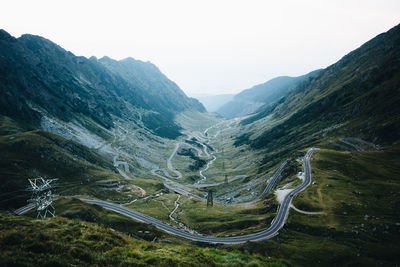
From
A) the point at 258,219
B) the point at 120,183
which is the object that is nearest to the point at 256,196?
the point at 258,219

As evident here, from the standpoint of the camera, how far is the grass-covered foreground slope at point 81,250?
2095cm

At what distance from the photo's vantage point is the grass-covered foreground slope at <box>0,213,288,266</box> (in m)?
20.9

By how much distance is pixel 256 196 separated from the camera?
146 metres

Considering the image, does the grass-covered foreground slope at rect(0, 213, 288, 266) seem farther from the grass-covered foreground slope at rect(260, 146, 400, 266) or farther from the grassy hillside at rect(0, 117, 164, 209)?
the grassy hillside at rect(0, 117, 164, 209)

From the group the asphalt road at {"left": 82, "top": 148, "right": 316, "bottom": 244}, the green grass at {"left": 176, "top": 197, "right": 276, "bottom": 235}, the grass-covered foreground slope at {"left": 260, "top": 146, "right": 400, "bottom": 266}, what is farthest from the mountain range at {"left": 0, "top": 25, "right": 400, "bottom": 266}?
the asphalt road at {"left": 82, "top": 148, "right": 316, "bottom": 244}

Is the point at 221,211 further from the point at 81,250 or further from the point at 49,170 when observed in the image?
the point at 81,250

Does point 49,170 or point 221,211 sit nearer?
point 221,211

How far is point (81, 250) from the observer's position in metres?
23.6

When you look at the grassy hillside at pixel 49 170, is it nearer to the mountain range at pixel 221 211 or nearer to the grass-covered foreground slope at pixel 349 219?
the mountain range at pixel 221 211

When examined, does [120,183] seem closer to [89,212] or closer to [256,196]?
[89,212]

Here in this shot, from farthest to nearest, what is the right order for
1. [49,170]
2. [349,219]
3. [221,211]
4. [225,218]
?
[49,170] → [221,211] → [225,218] → [349,219]

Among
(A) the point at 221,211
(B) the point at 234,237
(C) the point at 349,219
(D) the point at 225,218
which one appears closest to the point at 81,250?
(B) the point at 234,237

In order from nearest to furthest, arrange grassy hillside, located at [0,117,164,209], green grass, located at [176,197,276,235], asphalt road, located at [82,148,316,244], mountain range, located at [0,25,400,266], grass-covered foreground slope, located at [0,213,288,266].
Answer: grass-covered foreground slope, located at [0,213,288,266] < mountain range, located at [0,25,400,266] < asphalt road, located at [82,148,316,244] < green grass, located at [176,197,276,235] < grassy hillside, located at [0,117,164,209]

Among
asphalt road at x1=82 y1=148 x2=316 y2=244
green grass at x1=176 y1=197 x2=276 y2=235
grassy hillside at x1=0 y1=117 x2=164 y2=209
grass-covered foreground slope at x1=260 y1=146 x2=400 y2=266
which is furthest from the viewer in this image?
grassy hillside at x1=0 y1=117 x2=164 y2=209
